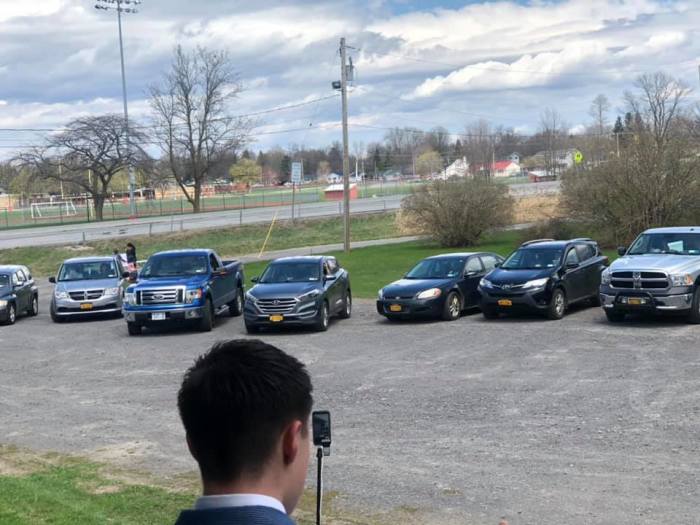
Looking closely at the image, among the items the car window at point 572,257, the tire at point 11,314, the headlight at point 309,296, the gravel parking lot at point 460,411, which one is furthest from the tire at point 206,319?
the car window at point 572,257

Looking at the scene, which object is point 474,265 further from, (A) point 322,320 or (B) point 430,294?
(A) point 322,320

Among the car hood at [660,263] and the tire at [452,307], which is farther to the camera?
the tire at [452,307]

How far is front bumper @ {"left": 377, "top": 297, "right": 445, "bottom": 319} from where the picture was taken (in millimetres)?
21734

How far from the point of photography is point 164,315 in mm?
21859

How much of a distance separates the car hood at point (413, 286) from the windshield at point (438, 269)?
44cm

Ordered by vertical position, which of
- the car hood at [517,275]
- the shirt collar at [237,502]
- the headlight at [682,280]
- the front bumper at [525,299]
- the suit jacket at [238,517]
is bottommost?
the front bumper at [525,299]

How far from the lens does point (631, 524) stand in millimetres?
7516

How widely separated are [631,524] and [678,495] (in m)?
0.95

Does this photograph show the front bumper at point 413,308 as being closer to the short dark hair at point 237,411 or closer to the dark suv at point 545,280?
the dark suv at point 545,280

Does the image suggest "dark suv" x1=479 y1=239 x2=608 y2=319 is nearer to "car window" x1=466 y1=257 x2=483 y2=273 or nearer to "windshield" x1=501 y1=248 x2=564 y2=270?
"windshield" x1=501 y1=248 x2=564 y2=270

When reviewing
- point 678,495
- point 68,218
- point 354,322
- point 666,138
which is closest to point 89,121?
point 68,218

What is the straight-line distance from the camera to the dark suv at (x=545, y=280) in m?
21.0

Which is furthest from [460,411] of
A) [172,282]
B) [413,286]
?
[172,282]

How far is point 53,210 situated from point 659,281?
75606 mm
